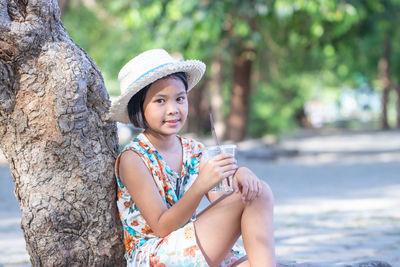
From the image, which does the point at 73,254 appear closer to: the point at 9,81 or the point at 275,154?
the point at 9,81

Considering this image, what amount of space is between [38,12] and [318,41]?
11927mm

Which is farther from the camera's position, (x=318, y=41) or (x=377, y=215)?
(x=318, y=41)

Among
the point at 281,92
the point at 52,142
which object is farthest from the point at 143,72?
the point at 281,92

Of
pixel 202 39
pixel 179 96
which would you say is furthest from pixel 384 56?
pixel 179 96

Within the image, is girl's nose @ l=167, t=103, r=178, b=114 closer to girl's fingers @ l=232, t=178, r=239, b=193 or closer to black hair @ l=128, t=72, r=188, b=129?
black hair @ l=128, t=72, r=188, b=129

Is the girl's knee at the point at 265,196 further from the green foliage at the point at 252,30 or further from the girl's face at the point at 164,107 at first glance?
the green foliage at the point at 252,30

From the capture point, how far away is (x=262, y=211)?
2775 millimetres

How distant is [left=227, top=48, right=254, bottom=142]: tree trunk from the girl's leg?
41.4 ft

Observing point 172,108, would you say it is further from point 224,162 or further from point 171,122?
point 224,162

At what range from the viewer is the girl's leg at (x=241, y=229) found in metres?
2.75

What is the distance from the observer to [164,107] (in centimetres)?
299

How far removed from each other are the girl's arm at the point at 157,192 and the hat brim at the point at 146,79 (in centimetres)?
26

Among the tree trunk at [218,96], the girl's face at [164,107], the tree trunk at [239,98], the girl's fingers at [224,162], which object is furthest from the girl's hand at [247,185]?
the tree trunk at [218,96]

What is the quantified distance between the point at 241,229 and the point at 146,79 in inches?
34.2
